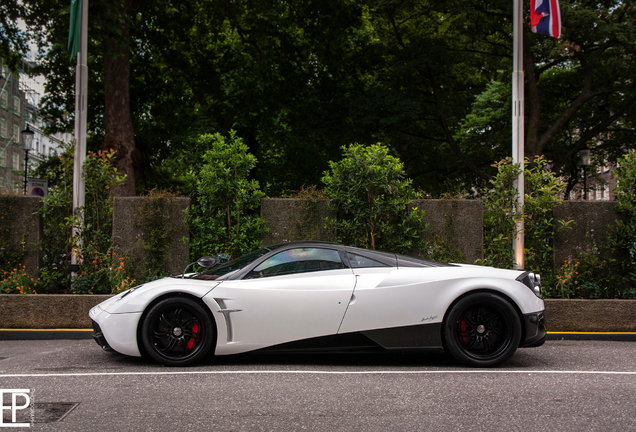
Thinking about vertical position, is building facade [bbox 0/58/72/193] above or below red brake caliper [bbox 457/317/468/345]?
above

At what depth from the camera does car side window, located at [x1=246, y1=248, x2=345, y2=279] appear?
5441 millimetres

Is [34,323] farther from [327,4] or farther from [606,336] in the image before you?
[327,4]

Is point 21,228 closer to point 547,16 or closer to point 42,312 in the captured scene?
point 42,312

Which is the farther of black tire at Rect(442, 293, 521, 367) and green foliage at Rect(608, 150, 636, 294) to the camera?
green foliage at Rect(608, 150, 636, 294)

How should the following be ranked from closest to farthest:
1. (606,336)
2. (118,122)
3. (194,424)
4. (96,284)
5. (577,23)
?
(194,424)
(606,336)
(96,284)
(118,122)
(577,23)

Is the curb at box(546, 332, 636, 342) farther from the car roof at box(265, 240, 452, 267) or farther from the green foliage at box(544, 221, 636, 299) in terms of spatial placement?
the car roof at box(265, 240, 452, 267)

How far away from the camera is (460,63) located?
20.4m

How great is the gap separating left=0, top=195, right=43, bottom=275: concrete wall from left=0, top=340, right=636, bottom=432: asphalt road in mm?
2608

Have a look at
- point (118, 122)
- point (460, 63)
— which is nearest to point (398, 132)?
point (460, 63)

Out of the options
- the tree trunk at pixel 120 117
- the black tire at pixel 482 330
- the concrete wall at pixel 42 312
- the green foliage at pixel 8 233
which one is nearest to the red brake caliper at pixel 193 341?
the black tire at pixel 482 330

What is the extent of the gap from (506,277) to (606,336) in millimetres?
2871

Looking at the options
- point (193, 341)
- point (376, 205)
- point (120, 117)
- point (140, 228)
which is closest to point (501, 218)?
point (376, 205)

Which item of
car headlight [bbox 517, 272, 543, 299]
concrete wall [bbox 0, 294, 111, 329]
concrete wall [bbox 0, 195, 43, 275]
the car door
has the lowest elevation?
concrete wall [bbox 0, 294, 111, 329]

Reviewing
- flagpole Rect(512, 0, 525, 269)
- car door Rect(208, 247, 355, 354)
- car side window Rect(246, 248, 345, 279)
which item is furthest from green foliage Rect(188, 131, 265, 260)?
flagpole Rect(512, 0, 525, 269)
